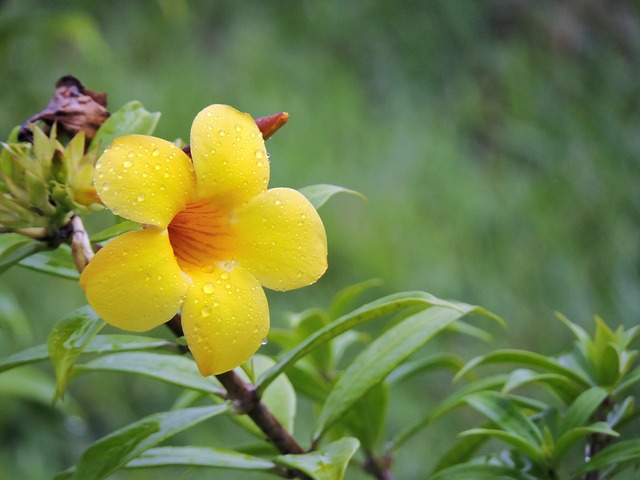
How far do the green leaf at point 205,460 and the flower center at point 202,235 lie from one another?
5.8 inches

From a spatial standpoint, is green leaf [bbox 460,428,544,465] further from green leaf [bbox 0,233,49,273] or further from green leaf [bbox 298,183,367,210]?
green leaf [bbox 0,233,49,273]

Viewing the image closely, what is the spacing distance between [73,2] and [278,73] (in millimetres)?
999

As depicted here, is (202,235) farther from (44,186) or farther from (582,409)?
(582,409)

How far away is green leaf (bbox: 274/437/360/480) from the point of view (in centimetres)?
46

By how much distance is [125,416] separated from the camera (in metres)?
2.16

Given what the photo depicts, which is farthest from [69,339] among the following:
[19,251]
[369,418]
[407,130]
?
[407,130]

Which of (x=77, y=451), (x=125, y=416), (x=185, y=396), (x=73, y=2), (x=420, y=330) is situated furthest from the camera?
(x=73, y=2)

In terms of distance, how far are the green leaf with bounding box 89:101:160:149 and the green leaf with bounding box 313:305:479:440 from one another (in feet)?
0.76

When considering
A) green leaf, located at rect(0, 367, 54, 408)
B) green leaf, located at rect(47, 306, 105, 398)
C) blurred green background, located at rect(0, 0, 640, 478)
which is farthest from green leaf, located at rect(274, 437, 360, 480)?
blurred green background, located at rect(0, 0, 640, 478)

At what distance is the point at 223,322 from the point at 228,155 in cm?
11

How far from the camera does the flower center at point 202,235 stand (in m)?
0.50

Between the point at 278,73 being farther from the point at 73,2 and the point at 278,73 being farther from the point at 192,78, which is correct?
the point at 73,2

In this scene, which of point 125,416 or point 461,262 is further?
point 461,262

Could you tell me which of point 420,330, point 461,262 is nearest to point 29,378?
point 420,330
